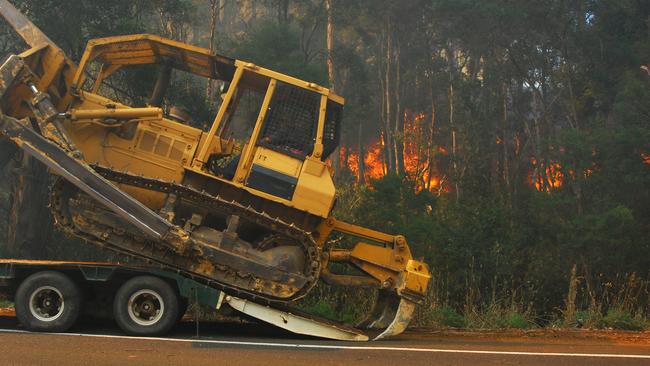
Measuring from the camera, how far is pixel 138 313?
9500 mm

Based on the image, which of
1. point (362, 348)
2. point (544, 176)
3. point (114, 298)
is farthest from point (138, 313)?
point (544, 176)

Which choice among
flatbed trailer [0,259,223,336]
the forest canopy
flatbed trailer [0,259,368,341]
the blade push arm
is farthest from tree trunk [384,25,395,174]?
flatbed trailer [0,259,223,336]

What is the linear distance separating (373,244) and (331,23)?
1159 inches

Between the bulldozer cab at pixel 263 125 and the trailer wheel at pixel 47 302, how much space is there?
2114mm

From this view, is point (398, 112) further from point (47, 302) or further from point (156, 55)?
point (47, 302)

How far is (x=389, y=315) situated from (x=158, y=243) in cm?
363

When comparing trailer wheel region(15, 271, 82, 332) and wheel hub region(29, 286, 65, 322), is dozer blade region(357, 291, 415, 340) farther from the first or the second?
wheel hub region(29, 286, 65, 322)

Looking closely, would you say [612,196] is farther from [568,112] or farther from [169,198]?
[169,198]

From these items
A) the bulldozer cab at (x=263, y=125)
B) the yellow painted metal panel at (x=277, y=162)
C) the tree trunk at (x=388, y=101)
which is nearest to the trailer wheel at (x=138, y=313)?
the bulldozer cab at (x=263, y=125)

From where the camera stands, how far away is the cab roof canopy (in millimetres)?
10219

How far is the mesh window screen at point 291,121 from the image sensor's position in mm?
10094

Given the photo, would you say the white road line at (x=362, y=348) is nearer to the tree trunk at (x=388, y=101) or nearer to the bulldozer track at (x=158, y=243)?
the bulldozer track at (x=158, y=243)

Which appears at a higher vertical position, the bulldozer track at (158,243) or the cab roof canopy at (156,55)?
the cab roof canopy at (156,55)

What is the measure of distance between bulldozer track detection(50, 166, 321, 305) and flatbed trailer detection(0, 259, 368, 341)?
0.49 ft
